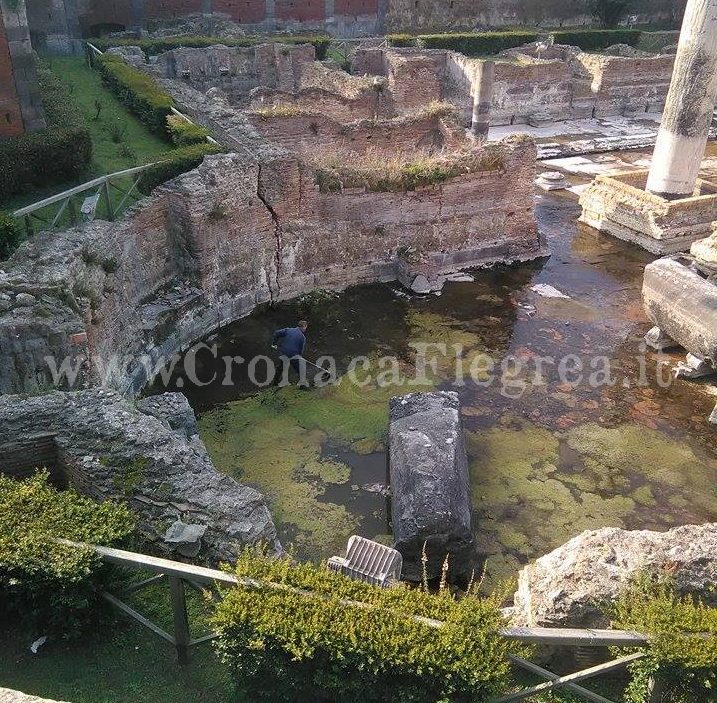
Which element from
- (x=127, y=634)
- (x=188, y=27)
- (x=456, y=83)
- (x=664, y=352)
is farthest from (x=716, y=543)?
(x=188, y=27)

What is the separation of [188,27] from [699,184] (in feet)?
64.9

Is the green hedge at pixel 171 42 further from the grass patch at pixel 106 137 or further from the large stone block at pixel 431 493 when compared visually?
the large stone block at pixel 431 493

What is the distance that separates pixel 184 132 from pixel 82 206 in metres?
3.25

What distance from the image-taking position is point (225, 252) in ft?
36.7

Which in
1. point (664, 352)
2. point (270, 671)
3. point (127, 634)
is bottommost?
point (664, 352)

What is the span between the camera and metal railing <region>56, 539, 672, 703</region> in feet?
13.4

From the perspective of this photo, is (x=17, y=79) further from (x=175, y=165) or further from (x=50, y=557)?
(x=50, y=557)

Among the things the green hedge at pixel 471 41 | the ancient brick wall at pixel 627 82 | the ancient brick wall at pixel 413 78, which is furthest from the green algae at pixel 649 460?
the green hedge at pixel 471 41

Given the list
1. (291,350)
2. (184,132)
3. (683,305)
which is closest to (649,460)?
(683,305)

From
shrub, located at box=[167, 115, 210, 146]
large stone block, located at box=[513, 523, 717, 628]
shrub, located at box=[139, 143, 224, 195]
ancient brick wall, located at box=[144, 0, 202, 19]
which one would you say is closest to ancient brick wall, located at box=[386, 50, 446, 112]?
shrub, located at box=[167, 115, 210, 146]

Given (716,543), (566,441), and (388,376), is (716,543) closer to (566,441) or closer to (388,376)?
(566,441)

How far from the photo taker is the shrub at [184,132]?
12555 mm

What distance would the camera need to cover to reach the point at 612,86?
24766mm

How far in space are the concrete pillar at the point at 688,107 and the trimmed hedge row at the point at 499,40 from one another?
A: 14162mm
